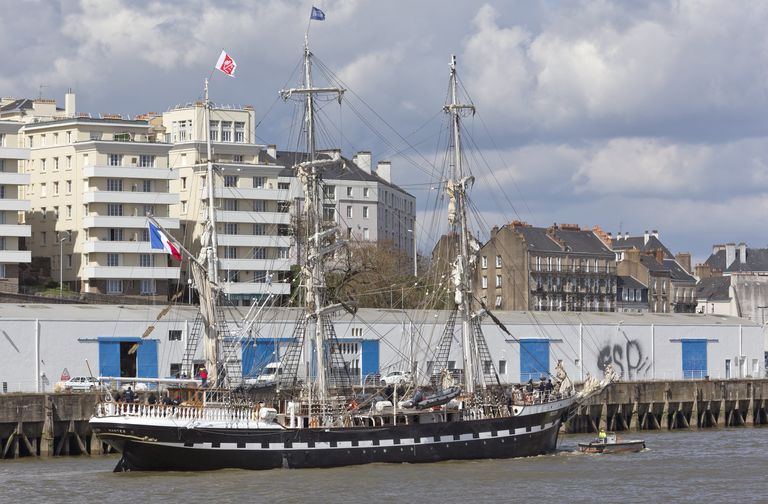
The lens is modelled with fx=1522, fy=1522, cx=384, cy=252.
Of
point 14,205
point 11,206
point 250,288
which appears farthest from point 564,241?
point 11,206

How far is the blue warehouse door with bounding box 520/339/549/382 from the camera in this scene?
325ft

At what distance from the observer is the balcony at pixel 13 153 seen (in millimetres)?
→ 117169

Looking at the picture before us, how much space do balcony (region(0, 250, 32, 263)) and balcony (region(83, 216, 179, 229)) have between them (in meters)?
6.02

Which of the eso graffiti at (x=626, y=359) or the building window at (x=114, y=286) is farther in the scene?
the building window at (x=114, y=286)

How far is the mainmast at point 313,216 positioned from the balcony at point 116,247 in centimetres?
5350

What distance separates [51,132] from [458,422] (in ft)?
234

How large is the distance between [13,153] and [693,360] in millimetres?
53800

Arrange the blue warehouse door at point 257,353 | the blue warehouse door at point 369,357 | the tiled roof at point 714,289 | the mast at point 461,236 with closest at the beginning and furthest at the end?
the mast at point 461,236
the blue warehouse door at point 257,353
the blue warehouse door at point 369,357
the tiled roof at point 714,289

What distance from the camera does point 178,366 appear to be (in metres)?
87.4

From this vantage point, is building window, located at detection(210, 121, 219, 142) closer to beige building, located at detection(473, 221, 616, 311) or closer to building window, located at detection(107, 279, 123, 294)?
building window, located at detection(107, 279, 123, 294)

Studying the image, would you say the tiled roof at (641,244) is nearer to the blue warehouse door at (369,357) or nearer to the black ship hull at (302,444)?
the blue warehouse door at (369,357)

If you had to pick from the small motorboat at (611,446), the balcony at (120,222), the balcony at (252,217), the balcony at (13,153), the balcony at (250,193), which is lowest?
the small motorboat at (611,446)

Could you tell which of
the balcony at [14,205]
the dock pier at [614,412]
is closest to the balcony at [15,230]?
the balcony at [14,205]

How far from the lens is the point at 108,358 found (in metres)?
85.1
